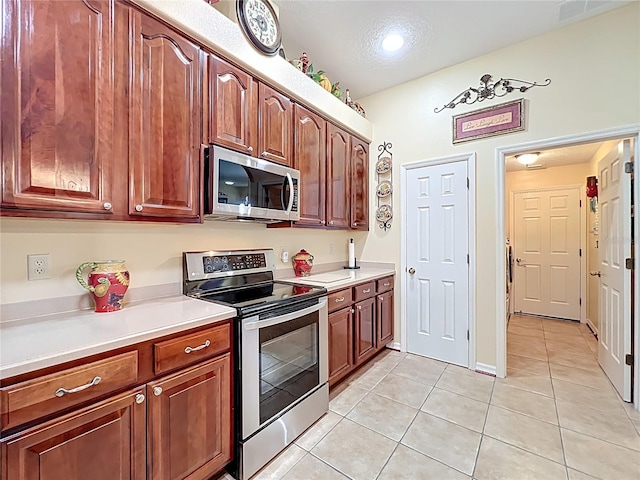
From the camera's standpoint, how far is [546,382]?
2490 mm

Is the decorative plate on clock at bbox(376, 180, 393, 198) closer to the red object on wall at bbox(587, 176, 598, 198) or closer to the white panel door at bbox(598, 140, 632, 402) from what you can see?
the white panel door at bbox(598, 140, 632, 402)

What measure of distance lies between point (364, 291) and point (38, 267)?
2.23 m

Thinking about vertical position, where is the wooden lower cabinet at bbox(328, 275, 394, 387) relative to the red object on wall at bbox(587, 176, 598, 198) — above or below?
below

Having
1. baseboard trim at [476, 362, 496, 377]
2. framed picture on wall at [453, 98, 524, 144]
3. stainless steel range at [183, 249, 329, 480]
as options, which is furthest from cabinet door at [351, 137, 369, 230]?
baseboard trim at [476, 362, 496, 377]

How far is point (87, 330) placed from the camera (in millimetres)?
1167

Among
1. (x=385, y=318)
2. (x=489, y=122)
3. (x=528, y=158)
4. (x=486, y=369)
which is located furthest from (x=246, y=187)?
Answer: (x=528, y=158)

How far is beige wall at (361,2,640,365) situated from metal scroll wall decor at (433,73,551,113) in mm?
44

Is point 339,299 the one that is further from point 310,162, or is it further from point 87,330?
point 87,330

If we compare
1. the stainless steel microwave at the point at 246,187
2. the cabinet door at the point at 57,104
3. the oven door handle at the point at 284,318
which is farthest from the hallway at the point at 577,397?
the cabinet door at the point at 57,104

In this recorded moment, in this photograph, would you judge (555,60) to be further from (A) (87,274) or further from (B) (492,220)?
(A) (87,274)

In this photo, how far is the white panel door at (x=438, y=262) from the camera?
111 inches

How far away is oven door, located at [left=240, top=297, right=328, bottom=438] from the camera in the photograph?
152cm

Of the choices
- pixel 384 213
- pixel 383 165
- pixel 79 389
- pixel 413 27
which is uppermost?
pixel 413 27

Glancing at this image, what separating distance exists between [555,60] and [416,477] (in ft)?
10.5
